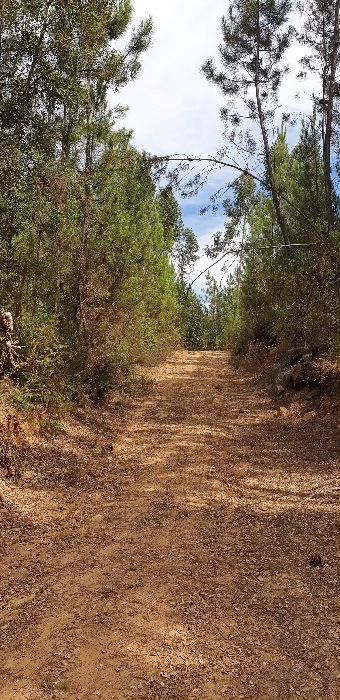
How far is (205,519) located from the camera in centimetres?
571

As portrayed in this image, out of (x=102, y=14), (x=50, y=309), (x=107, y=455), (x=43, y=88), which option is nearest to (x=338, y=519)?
(x=107, y=455)

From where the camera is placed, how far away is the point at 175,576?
175 inches

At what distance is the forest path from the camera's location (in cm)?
324

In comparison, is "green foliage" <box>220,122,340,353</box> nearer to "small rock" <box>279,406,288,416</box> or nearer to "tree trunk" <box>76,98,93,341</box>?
"small rock" <box>279,406,288,416</box>

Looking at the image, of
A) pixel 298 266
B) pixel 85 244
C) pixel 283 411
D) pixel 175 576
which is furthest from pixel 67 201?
pixel 175 576

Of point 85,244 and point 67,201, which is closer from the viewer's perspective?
point 67,201

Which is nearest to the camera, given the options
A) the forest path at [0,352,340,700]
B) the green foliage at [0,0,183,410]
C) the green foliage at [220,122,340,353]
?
the forest path at [0,352,340,700]

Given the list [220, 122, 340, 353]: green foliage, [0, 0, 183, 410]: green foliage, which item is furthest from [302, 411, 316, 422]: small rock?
[0, 0, 183, 410]: green foliage

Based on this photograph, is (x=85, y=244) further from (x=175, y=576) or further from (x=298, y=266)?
(x=175, y=576)

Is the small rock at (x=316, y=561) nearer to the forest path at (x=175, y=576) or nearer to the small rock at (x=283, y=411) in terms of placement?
the forest path at (x=175, y=576)

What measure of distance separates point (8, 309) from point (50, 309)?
5.23 ft

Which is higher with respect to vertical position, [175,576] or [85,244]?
[85,244]

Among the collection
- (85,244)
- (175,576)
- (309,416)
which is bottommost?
(175,576)

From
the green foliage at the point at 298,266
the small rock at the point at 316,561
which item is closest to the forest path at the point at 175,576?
the small rock at the point at 316,561
